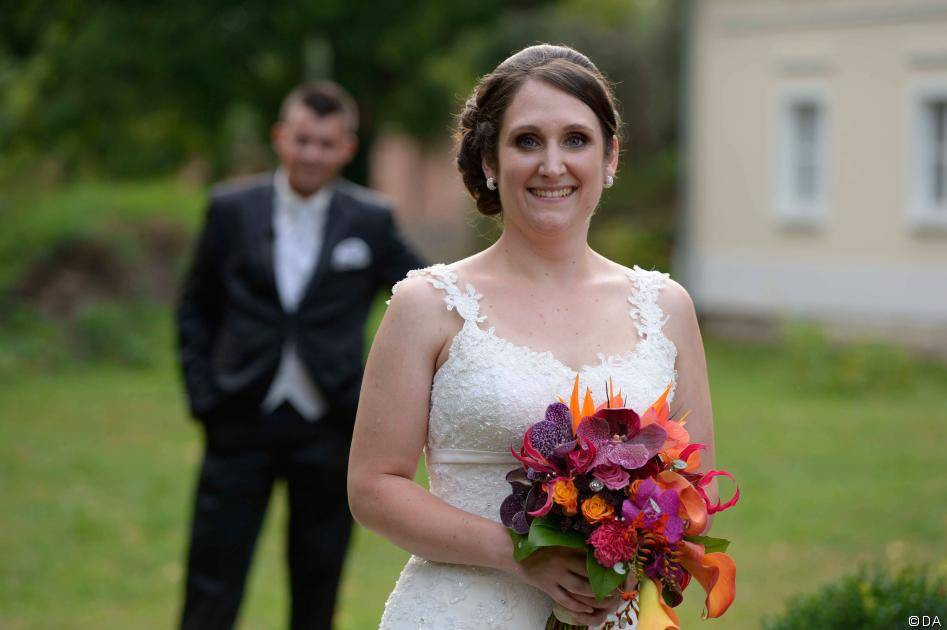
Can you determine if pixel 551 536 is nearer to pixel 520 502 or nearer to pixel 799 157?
pixel 520 502

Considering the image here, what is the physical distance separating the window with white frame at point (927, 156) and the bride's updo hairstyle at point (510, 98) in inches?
643

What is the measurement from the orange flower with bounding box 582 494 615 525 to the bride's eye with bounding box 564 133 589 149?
2.79 ft

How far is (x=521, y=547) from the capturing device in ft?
9.54

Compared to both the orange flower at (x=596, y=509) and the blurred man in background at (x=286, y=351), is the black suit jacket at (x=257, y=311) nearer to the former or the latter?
the blurred man in background at (x=286, y=351)

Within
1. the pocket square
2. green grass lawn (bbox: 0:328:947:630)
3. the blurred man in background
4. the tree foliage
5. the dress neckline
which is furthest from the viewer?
the tree foliage

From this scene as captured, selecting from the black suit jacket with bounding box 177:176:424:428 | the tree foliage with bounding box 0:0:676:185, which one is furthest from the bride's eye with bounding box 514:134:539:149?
the tree foliage with bounding box 0:0:676:185

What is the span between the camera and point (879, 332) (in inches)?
742

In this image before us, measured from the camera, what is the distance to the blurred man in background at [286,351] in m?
5.56

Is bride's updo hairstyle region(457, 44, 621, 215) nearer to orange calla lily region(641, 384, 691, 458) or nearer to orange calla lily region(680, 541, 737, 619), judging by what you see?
A: orange calla lily region(641, 384, 691, 458)

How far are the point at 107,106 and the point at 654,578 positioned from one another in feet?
69.6

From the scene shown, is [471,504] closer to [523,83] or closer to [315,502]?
[523,83]

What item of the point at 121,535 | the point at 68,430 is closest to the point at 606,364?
the point at 121,535

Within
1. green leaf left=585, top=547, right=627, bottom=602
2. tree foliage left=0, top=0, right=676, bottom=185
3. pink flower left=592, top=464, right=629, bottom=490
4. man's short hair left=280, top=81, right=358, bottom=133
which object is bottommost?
green leaf left=585, top=547, right=627, bottom=602

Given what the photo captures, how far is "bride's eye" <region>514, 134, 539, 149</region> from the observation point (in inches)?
124
